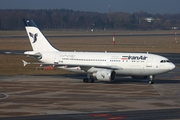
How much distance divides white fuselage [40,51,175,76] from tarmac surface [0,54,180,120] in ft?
5.03

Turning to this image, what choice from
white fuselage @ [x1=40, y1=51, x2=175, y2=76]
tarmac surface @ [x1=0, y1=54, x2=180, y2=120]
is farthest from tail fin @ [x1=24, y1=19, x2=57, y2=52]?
tarmac surface @ [x1=0, y1=54, x2=180, y2=120]

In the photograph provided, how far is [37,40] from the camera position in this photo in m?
58.7

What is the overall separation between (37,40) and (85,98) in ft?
65.3

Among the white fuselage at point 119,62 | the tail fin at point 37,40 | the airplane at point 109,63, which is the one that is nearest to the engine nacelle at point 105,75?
the airplane at point 109,63

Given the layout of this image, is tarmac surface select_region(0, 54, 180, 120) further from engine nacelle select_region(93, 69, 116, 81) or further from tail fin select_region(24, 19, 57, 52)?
tail fin select_region(24, 19, 57, 52)

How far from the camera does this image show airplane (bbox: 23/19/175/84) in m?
51.0

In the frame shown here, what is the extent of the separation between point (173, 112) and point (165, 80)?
74.6 ft

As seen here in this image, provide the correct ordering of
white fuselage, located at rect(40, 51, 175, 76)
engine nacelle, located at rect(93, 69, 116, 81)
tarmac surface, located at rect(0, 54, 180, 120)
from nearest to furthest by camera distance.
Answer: tarmac surface, located at rect(0, 54, 180, 120)
engine nacelle, located at rect(93, 69, 116, 81)
white fuselage, located at rect(40, 51, 175, 76)

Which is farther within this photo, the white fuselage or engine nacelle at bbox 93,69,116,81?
the white fuselage

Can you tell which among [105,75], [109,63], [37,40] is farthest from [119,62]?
[37,40]

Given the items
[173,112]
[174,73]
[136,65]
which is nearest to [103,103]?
[173,112]

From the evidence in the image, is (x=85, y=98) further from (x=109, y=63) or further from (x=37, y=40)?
(x=37, y=40)

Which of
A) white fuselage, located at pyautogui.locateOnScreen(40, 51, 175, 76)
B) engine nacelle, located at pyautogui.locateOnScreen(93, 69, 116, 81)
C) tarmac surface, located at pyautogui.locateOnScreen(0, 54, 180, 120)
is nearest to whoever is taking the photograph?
tarmac surface, located at pyautogui.locateOnScreen(0, 54, 180, 120)

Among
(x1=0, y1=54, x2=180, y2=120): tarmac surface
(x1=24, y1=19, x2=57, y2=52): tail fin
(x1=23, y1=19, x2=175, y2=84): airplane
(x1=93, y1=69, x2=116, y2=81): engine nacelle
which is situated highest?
(x1=24, y1=19, x2=57, y2=52): tail fin
